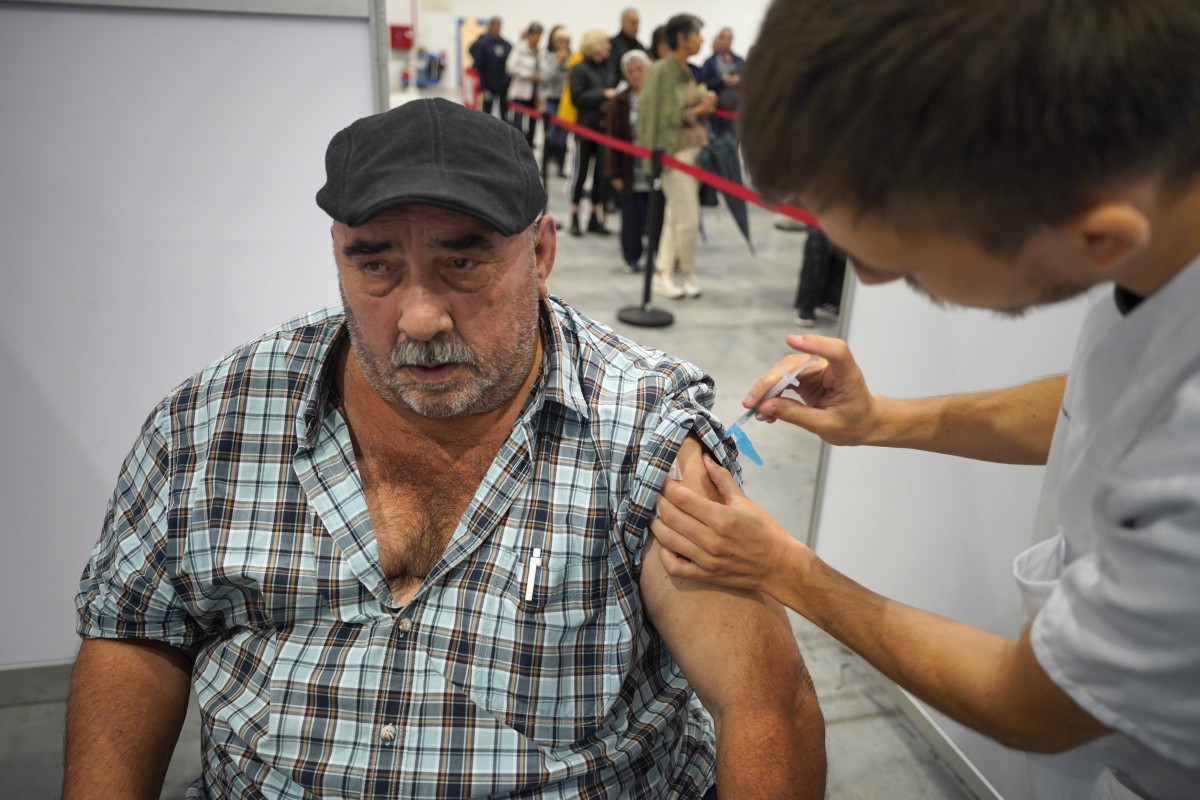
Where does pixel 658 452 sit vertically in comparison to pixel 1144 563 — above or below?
below

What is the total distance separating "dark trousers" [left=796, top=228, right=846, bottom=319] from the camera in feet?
17.9

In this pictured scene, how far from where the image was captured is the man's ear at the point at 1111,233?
69cm

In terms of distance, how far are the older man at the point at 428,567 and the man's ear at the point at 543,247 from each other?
0.06 meters

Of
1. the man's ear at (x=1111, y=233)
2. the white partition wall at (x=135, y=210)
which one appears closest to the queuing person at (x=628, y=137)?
the white partition wall at (x=135, y=210)

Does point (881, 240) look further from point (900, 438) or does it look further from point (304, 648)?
point (304, 648)

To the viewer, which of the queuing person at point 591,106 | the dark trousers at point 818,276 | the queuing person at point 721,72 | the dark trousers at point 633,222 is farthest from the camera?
the queuing person at point 721,72

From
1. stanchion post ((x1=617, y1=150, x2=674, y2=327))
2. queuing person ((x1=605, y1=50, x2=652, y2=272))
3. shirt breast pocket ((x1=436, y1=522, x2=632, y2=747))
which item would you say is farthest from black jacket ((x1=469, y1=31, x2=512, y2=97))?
shirt breast pocket ((x1=436, y1=522, x2=632, y2=747))

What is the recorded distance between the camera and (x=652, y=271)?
18.7 feet

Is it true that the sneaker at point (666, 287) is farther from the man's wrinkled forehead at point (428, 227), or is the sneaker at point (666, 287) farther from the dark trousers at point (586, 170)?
the man's wrinkled forehead at point (428, 227)

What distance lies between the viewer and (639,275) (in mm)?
6941

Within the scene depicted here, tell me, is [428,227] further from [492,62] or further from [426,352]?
[492,62]

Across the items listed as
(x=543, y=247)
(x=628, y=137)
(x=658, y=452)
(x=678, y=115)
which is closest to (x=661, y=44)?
(x=628, y=137)

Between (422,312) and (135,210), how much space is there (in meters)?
1.19

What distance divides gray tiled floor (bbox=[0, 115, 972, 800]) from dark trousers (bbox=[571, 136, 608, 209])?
0.39 metres
